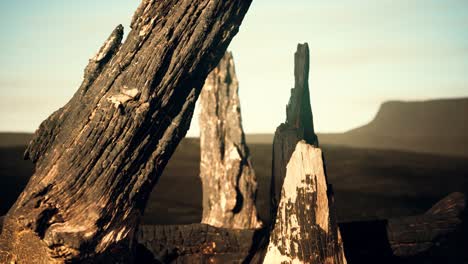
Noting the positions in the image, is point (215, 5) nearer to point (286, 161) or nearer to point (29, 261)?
point (286, 161)

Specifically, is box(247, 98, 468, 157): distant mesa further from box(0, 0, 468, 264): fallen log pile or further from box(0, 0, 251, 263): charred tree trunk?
box(0, 0, 251, 263): charred tree trunk

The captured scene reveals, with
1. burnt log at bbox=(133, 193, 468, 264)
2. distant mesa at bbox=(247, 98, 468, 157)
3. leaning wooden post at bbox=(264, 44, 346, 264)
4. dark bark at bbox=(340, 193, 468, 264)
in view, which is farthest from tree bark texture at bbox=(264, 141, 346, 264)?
distant mesa at bbox=(247, 98, 468, 157)

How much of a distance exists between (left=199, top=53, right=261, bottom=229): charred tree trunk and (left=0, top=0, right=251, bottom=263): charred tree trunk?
5121mm

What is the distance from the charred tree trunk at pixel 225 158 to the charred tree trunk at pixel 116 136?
5121 millimetres

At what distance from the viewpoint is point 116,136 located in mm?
4324

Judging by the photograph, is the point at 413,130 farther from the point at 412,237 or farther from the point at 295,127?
the point at 295,127

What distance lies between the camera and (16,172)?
17.9 metres

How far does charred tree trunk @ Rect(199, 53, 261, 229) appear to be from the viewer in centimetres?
978

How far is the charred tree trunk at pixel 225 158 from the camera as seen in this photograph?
978cm

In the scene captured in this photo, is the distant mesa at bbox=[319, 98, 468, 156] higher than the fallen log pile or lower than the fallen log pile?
higher

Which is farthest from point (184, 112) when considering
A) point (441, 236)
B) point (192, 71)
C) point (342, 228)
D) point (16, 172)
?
point (16, 172)

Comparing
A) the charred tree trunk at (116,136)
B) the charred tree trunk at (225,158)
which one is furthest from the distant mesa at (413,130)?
the charred tree trunk at (116,136)

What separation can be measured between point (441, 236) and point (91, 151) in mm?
5479

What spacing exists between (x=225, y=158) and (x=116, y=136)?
5.60m
